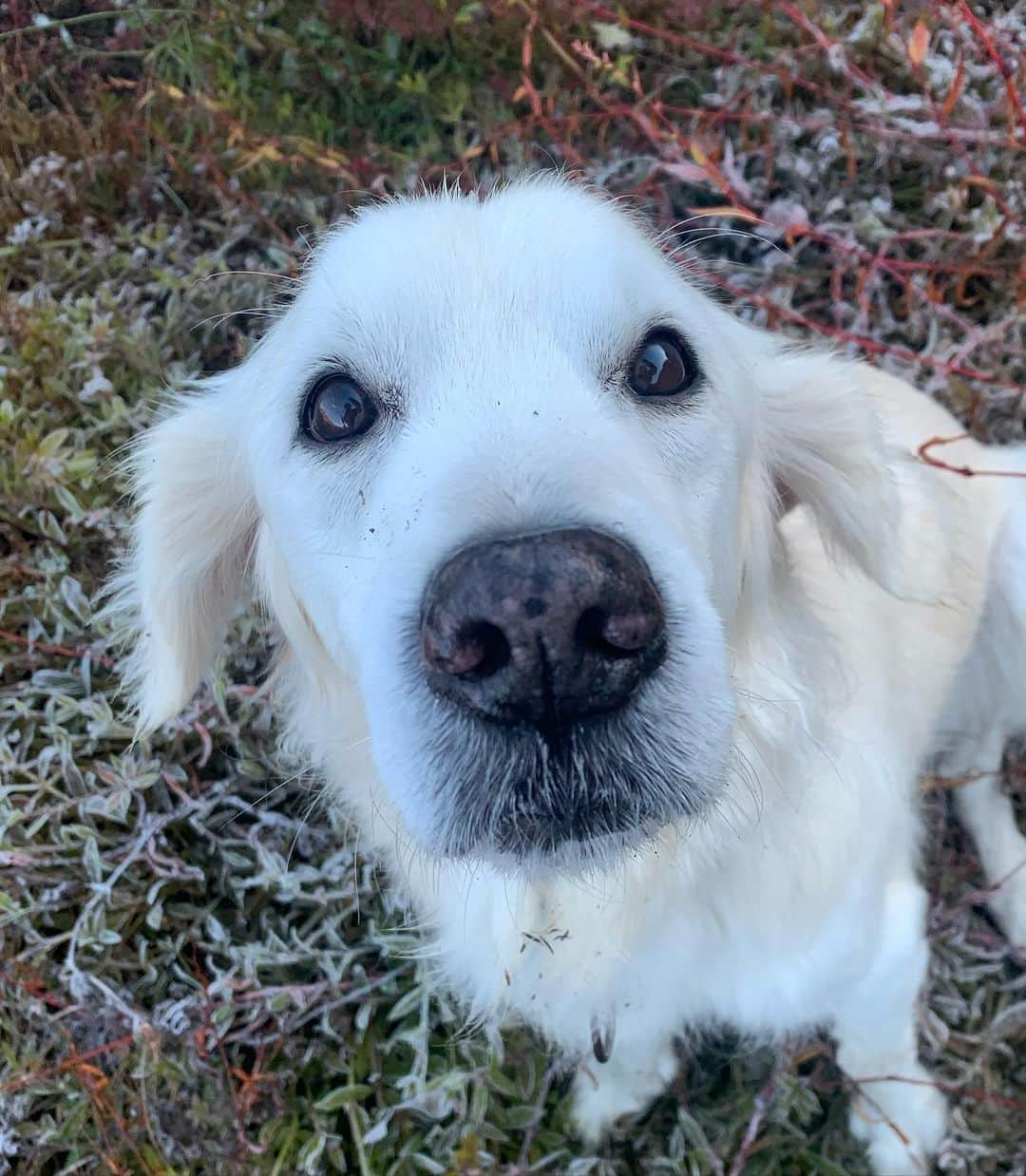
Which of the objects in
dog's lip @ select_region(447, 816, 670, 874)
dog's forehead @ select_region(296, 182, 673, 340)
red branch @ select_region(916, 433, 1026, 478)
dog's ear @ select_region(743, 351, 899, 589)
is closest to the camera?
A: dog's lip @ select_region(447, 816, 670, 874)

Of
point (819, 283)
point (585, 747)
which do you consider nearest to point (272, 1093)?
point (585, 747)

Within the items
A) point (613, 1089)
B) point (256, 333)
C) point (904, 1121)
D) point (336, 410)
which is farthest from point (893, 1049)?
point (256, 333)

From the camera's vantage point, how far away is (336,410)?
1.54 m

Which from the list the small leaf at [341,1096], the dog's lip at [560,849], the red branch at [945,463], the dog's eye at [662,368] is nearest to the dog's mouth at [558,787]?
the dog's lip at [560,849]

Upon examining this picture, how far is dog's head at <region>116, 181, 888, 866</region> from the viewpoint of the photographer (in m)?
1.11

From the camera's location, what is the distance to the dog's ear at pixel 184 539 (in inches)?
74.5

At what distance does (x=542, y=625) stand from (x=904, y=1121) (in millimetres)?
2086

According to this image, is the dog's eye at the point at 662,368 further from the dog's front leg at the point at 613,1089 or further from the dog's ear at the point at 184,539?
the dog's front leg at the point at 613,1089

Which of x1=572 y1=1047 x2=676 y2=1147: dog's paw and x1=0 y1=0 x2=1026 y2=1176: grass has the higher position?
x1=0 y1=0 x2=1026 y2=1176: grass

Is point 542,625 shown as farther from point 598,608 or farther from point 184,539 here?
point 184,539

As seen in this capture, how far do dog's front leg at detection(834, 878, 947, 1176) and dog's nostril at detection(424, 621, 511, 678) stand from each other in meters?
1.38

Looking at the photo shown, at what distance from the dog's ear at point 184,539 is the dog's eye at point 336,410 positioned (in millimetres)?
345

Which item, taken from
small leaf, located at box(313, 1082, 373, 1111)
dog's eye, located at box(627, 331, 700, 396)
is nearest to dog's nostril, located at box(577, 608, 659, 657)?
dog's eye, located at box(627, 331, 700, 396)

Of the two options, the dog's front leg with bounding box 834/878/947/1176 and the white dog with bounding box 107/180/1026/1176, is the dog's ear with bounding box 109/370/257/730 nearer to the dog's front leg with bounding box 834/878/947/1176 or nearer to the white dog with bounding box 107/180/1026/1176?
the white dog with bounding box 107/180/1026/1176
